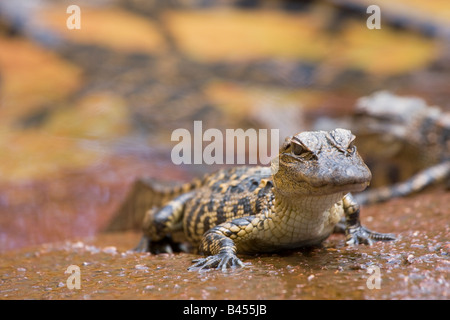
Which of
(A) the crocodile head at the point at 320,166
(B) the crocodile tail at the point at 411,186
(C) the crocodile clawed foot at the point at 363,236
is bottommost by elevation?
(C) the crocodile clawed foot at the point at 363,236

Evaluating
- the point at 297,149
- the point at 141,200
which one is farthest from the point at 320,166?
the point at 141,200

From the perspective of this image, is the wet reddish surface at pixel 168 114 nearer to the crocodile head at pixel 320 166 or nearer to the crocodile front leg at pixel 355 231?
the crocodile front leg at pixel 355 231

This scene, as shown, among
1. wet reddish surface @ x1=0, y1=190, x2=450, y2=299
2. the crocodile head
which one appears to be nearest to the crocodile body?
wet reddish surface @ x1=0, y1=190, x2=450, y2=299

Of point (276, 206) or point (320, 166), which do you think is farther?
point (276, 206)

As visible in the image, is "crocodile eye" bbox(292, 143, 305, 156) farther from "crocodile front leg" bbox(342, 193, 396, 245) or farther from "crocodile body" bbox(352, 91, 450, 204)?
"crocodile body" bbox(352, 91, 450, 204)

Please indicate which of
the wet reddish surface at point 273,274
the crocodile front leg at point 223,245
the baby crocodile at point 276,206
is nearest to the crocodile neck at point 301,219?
the baby crocodile at point 276,206

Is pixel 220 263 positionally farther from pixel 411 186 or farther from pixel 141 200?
pixel 411 186

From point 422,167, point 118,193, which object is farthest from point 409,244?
point 118,193
